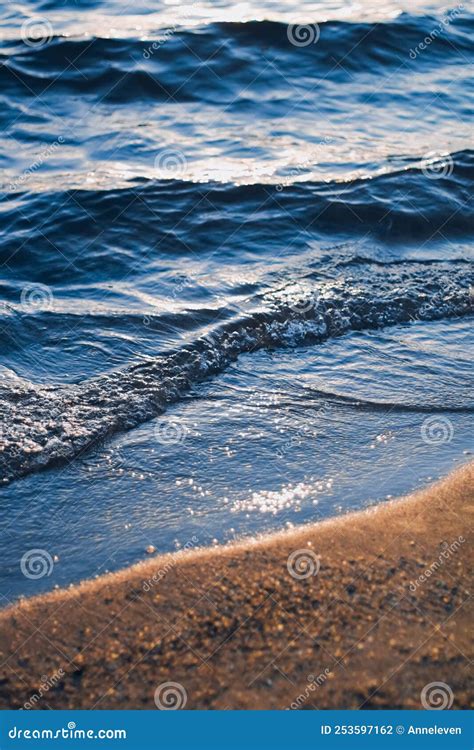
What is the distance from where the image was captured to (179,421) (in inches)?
166

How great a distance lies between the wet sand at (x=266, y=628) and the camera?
255 cm

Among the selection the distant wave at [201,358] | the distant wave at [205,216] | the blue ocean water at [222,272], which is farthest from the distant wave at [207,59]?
the distant wave at [201,358]

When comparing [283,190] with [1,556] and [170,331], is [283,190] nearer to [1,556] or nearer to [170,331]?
[170,331]

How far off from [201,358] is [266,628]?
2337mm

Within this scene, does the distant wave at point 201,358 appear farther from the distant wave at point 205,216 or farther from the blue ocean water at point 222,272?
the distant wave at point 205,216

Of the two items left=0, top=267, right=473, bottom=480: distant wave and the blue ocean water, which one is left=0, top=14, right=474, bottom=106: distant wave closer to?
the blue ocean water

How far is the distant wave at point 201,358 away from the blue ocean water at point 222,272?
0.02 metres

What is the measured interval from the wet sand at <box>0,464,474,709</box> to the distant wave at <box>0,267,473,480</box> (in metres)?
1.09

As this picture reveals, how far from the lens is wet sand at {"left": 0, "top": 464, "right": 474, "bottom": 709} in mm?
2547

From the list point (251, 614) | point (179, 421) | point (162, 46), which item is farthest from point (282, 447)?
point (162, 46)

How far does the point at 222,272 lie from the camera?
6.10 metres

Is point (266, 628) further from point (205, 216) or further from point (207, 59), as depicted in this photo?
point (207, 59)

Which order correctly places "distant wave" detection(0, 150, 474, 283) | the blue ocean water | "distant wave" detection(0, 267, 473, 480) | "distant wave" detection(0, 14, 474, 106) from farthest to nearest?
"distant wave" detection(0, 14, 474, 106), "distant wave" detection(0, 150, 474, 283), "distant wave" detection(0, 267, 473, 480), the blue ocean water

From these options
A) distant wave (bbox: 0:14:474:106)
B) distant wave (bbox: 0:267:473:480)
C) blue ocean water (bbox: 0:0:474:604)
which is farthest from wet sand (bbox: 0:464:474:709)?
distant wave (bbox: 0:14:474:106)
